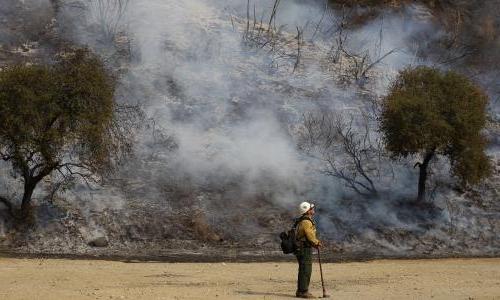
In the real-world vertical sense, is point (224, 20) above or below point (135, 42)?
above

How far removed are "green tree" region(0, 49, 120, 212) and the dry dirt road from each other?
12.9 ft

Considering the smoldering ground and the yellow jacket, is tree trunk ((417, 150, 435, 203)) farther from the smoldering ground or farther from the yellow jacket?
the yellow jacket

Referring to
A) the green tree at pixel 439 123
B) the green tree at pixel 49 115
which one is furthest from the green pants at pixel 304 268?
the green tree at pixel 439 123

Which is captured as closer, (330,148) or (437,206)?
(437,206)

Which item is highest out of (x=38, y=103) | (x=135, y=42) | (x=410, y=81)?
(x=135, y=42)

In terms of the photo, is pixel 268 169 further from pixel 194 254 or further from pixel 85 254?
pixel 85 254

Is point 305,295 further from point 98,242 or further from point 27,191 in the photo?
point 27,191

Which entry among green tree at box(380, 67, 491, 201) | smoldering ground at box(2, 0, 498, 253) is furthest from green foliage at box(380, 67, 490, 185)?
smoldering ground at box(2, 0, 498, 253)

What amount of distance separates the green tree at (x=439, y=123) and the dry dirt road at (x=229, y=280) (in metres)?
4.81

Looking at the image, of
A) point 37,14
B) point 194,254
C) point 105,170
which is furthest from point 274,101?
point 37,14

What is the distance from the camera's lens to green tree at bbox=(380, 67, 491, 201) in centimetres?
2147

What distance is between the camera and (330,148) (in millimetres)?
25109

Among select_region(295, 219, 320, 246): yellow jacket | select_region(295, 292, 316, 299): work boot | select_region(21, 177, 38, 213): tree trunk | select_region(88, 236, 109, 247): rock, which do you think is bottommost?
select_region(295, 292, 316, 299): work boot

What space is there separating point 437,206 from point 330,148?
4.25m
